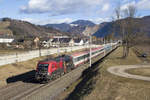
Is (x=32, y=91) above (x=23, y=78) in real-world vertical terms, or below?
above

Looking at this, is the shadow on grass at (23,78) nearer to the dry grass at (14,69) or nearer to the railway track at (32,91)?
the dry grass at (14,69)

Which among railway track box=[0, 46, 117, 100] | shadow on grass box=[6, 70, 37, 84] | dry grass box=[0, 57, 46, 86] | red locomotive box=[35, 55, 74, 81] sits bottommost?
shadow on grass box=[6, 70, 37, 84]

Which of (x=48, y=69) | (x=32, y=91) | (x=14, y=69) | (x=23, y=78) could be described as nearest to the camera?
(x=32, y=91)

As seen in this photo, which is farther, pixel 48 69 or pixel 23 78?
pixel 23 78

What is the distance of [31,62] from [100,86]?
29625 millimetres

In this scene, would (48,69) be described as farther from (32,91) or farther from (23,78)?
(23,78)

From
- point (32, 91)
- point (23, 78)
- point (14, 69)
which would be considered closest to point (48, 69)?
point (32, 91)

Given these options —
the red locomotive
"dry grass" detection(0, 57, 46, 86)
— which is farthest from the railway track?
"dry grass" detection(0, 57, 46, 86)

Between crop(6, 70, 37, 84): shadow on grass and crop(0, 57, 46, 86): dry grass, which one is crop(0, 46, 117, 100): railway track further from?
crop(0, 57, 46, 86): dry grass

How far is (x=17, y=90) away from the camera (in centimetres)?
2509

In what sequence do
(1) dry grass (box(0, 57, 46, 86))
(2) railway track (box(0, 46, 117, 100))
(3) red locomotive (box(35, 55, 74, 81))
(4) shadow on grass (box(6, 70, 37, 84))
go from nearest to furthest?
(2) railway track (box(0, 46, 117, 100)), (3) red locomotive (box(35, 55, 74, 81)), (4) shadow on grass (box(6, 70, 37, 84)), (1) dry grass (box(0, 57, 46, 86))

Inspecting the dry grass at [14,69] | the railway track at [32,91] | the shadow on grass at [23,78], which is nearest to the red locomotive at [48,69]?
the railway track at [32,91]

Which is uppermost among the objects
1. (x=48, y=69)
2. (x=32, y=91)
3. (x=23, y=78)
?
(x=48, y=69)

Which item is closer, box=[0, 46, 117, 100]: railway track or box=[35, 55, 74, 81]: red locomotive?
box=[0, 46, 117, 100]: railway track
